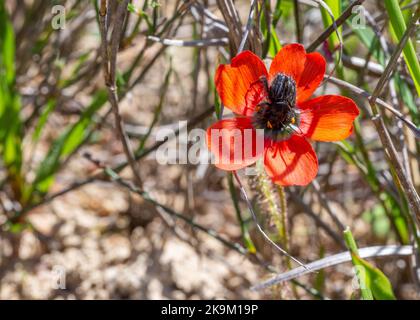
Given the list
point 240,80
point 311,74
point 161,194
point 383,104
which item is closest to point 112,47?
point 240,80

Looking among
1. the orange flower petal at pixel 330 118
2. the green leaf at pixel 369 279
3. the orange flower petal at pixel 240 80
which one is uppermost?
the orange flower petal at pixel 240 80

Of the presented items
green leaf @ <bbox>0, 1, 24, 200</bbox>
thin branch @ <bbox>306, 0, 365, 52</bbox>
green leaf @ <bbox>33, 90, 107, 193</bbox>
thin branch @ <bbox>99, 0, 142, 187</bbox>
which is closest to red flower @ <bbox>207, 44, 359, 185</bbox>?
thin branch @ <bbox>306, 0, 365, 52</bbox>

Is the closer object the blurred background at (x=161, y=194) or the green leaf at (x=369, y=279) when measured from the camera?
the green leaf at (x=369, y=279)

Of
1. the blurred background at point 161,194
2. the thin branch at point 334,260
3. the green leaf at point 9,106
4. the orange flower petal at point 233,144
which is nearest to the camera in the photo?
the orange flower petal at point 233,144

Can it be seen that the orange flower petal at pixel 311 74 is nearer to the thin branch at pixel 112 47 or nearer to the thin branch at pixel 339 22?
the thin branch at pixel 339 22

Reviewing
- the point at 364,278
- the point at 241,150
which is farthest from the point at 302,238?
the point at 241,150

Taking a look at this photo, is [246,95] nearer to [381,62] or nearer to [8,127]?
[381,62]

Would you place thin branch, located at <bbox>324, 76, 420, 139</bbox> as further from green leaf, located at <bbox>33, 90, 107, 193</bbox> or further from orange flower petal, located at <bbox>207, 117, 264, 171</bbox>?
green leaf, located at <bbox>33, 90, 107, 193</bbox>

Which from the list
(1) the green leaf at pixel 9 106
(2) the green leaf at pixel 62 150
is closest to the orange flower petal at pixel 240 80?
(2) the green leaf at pixel 62 150
